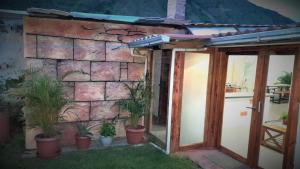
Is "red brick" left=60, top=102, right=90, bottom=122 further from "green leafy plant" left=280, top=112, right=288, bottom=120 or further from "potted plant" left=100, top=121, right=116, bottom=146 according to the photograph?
"green leafy plant" left=280, top=112, right=288, bottom=120

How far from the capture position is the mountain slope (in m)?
6.96

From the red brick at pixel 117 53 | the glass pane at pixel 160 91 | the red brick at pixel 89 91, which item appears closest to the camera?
the red brick at pixel 89 91

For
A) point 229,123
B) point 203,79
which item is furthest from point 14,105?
point 229,123

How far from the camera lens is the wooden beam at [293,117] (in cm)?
411

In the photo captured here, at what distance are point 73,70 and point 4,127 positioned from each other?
7.37 ft

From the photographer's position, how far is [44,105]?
16.4 ft

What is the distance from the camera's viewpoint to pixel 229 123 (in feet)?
18.9

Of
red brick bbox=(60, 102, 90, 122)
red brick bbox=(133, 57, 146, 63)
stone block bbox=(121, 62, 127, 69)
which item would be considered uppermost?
red brick bbox=(133, 57, 146, 63)

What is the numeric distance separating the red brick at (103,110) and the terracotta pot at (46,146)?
1.30 m

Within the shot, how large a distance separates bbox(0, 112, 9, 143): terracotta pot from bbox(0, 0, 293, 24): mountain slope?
270 cm

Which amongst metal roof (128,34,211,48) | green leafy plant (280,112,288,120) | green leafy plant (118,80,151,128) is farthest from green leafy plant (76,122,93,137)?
green leafy plant (280,112,288,120)

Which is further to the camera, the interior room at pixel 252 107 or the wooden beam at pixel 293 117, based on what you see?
the interior room at pixel 252 107

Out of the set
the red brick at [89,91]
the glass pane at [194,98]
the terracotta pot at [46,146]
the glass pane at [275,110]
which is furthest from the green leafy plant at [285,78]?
the terracotta pot at [46,146]

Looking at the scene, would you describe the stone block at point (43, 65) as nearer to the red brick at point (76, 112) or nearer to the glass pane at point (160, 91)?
the red brick at point (76, 112)
